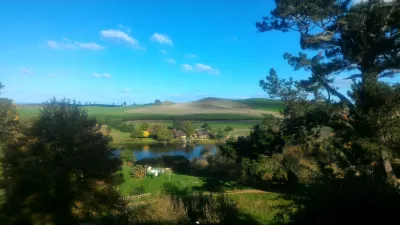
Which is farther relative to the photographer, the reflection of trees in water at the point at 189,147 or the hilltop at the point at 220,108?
the hilltop at the point at 220,108

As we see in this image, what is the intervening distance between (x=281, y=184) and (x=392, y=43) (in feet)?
46.7

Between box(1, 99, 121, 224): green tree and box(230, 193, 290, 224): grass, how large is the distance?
6201 mm

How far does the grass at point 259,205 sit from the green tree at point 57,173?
620 centimetres

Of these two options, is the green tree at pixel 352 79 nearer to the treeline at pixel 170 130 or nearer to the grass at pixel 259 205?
the grass at pixel 259 205

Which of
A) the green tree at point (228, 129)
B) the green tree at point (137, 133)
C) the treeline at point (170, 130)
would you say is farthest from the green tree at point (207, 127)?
the green tree at point (137, 133)

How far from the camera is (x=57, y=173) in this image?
37.2ft

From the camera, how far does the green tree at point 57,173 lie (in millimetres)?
11328

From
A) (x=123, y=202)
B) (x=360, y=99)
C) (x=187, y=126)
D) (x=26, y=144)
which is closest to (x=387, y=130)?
(x=360, y=99)

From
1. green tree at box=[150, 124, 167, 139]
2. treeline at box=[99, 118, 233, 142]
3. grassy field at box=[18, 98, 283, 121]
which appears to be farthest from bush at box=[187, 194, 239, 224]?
green tree at box=[150, 124, 167, 139]

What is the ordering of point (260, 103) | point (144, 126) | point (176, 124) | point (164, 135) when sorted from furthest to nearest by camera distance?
point (176, 124) → point (144, 126) → point (260, 103) → point (164, 135)

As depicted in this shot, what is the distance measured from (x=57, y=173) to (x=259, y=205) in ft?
31.9

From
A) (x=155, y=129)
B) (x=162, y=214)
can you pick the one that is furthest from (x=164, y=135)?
(x=162, y=214)

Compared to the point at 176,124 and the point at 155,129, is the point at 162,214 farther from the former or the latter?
the point at 176,124

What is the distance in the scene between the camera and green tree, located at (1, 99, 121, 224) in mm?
11328
